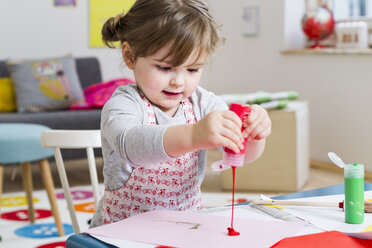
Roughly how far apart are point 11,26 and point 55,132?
11.1 feet

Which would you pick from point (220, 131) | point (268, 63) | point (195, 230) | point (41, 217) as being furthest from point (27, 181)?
point (268, 63)

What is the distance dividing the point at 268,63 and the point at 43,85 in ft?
5.73

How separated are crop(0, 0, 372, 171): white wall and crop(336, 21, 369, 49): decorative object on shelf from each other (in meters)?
0.15

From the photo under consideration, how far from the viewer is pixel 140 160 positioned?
887 millimetres

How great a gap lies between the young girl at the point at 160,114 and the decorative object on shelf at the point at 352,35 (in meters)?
2.88

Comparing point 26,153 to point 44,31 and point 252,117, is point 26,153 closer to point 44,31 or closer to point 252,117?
point 252,117

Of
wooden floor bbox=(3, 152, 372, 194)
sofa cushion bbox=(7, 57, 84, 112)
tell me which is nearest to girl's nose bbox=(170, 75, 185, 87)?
wooden floor bbox=(3, 152, 372, 194)

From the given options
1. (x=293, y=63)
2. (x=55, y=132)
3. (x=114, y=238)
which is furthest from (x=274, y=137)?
(x=114, y=238)

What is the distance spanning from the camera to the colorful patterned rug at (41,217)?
2.53 metres

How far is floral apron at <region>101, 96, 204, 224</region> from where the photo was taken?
1.10 metres

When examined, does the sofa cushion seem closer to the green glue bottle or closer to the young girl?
the young girl

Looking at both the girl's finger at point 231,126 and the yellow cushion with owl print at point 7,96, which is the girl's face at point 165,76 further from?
the yellow cushion with owl print at point 7,96

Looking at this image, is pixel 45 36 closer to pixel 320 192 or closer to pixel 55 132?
pixel 55 132

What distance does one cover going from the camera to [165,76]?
102 centimetres
